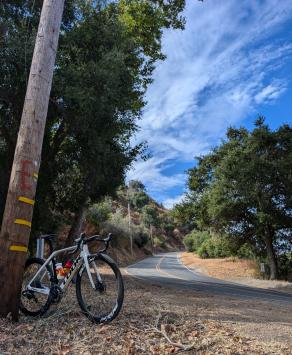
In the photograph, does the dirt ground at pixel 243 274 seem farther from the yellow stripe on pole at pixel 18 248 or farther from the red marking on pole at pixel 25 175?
the red marking on pole at pixel 25 175

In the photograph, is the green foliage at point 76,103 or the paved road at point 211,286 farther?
the paved road at point 211,286

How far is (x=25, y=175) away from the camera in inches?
225

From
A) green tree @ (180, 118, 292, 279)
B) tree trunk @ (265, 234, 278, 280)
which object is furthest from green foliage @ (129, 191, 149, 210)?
tree trunk @ (265, 234, 278, 280)

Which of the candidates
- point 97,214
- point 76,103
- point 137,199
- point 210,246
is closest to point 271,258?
point 97,214

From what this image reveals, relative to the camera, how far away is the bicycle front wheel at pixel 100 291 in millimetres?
5430

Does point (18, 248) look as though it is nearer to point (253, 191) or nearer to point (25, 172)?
→ point (25, 172)

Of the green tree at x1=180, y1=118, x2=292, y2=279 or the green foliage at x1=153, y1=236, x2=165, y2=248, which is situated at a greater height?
the green foliage at x1=153, y1=236, x2=165, y2=248

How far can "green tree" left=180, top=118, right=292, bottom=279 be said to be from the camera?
89.2 ft

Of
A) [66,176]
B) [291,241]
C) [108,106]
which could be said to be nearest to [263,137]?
[291,241]

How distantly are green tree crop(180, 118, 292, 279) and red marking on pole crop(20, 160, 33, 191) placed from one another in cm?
2268

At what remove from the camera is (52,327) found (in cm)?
514

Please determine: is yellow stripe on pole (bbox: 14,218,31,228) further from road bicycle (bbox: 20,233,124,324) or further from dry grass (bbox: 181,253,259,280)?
dry grass (bbox: 181,253,259,280)

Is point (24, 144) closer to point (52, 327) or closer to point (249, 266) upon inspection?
point (52, 327)

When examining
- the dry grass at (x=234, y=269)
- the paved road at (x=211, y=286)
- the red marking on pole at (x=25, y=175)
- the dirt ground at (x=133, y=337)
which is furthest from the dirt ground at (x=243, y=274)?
the red marking on pole at (x=25, y=175)
